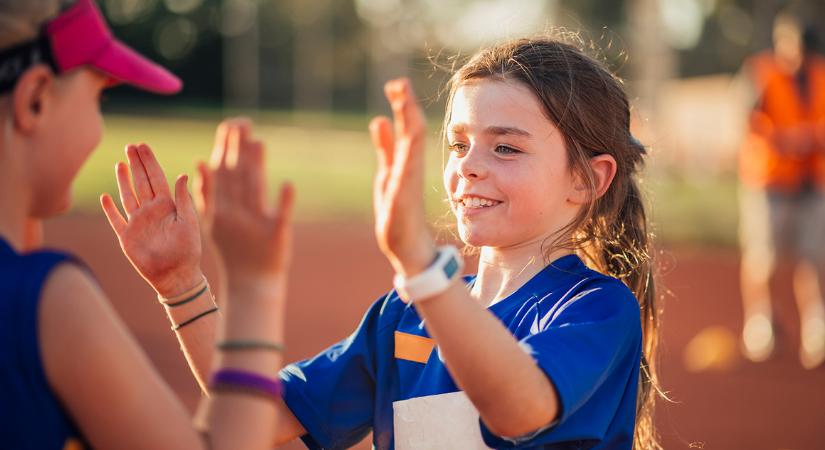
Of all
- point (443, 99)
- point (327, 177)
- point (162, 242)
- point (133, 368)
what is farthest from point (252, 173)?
point (327, 177)

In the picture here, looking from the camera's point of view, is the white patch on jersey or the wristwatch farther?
the white patch on jersey

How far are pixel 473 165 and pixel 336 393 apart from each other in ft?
2.26

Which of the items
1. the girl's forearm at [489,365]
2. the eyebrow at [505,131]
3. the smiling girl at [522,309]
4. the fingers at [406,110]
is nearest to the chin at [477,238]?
the smiling girl at [522,309]

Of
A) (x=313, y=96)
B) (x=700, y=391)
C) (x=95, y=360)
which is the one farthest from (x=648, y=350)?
(x=313, y=96)

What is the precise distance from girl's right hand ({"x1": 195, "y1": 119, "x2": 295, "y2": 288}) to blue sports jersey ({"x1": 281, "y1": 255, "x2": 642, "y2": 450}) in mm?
620

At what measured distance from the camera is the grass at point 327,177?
13.9 m

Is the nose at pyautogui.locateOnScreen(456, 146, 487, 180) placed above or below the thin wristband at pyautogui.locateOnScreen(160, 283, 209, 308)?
above

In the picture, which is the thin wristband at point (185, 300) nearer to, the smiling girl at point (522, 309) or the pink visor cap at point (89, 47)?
the smiling girl at point (522, 309)

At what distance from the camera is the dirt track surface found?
5.65 metres

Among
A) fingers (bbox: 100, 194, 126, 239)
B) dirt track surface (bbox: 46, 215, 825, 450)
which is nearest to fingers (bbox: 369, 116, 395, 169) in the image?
fingers (bbox: 100, 194, 126, 239)

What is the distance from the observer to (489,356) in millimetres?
1746

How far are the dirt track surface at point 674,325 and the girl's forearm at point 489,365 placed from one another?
Result: 3.55 ft

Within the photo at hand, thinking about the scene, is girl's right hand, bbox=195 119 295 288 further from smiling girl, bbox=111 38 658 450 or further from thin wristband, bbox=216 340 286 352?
smiling girl, bbox=111 38 658 450

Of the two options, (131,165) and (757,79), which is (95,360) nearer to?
(131,165)
